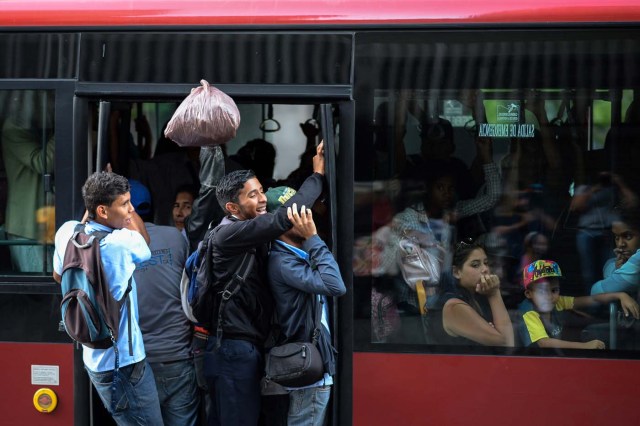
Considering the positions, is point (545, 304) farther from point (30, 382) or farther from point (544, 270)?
point (30, 382)

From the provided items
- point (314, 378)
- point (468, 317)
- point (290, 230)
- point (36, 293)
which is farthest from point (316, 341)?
point (36, 293)

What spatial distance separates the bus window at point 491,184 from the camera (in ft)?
12.9

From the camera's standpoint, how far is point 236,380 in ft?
12.4

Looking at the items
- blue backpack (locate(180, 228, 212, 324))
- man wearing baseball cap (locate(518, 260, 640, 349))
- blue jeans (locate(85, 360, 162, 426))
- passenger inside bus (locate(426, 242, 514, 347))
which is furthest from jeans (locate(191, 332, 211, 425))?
man wearing baseball cap (locate(518, 260, 640, 349))

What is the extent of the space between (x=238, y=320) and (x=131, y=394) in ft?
1.79

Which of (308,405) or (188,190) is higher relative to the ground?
(188,190)

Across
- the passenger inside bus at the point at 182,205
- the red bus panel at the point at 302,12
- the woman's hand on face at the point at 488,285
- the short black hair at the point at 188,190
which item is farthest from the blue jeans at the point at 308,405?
the red bus panel at the point at 302,12

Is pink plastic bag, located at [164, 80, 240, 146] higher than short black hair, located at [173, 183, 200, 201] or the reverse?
higher

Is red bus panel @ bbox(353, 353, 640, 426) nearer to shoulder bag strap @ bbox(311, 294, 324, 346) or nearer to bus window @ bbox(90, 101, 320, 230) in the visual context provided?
shoulder bag strap @ bbox(311, 294, 324, 346)

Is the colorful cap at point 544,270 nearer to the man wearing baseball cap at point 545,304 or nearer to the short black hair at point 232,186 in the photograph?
the man wearing baseball cap at point 545,304

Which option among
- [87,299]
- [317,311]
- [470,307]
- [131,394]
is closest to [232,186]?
[317,311]

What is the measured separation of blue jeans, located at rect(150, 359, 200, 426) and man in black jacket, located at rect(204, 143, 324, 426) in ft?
0.64

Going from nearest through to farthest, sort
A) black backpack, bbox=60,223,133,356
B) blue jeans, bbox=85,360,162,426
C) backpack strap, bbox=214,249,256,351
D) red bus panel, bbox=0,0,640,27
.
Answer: black backpack, bbox=60,223,133,356, blue jeans, bbox=85,360,162,426, backpack strap, bbox=214,249,256,351, red bus panel, bbox=0,0,640,27

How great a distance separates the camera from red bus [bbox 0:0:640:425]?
12.9 feet
